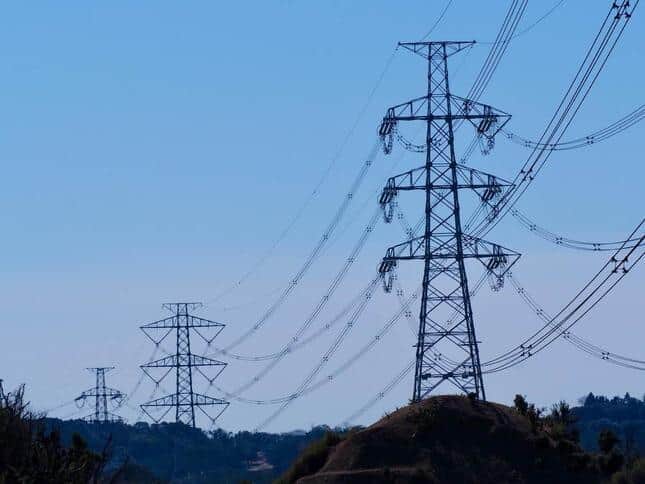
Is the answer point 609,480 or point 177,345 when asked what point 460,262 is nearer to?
point 609,480

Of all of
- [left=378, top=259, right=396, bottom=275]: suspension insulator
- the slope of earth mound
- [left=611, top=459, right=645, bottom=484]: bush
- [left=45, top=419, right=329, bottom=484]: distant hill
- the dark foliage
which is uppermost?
[left=45, top=419, right=329, bottom=484]: distant hill

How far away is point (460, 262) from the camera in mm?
73750

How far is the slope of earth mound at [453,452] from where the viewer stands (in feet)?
160

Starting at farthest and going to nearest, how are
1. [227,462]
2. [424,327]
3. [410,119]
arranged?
1. [227,462]
2. [410,119]
3. [424,327]

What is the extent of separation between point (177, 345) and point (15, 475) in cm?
9636

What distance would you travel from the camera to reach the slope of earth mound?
160ft

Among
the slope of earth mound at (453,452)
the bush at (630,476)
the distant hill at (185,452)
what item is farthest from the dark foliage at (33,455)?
the distant hill at (185,452)

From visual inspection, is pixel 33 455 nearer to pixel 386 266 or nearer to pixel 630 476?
pixel 630 476

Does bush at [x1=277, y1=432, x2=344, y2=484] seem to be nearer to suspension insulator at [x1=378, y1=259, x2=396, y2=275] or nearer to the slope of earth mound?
the slope of earth mound

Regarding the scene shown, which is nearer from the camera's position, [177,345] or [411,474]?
[411,474]

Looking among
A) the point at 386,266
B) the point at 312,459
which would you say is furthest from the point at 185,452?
the point at 312,459

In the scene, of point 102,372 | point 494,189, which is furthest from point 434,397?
point 102,372

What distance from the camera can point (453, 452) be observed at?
1959 inches

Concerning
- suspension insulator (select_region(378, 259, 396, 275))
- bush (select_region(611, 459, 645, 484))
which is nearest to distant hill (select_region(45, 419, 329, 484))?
suspension insulator (select_region(378, 259, 396, 275))
